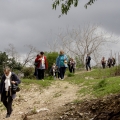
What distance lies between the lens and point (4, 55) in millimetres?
46031

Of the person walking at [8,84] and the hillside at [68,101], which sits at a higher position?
the person walking at [8,84]

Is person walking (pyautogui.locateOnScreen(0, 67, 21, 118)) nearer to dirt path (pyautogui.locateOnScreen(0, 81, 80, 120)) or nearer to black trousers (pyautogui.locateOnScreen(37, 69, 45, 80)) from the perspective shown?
dirt path (pyautogui.locateOnScreen(0, 81, 80, 120))

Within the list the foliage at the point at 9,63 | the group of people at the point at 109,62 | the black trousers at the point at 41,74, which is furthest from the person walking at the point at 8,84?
the foliage at the point at 9,63

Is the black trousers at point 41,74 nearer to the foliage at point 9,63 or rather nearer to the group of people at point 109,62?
the group of people at point 109,62

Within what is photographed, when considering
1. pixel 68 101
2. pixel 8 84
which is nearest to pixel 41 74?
pixel 68 101

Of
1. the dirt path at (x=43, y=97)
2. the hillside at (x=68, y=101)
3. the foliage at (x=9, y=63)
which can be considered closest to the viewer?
the hillside at (x=68, y=101)

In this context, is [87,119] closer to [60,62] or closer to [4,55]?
[60,62]

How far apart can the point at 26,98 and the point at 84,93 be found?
8.52 ft

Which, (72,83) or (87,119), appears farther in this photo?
(72,83)

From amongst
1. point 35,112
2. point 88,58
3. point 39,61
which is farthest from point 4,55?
point 35,112

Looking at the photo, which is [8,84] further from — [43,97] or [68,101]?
[43,97]

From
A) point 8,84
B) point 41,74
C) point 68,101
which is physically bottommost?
point 68,101

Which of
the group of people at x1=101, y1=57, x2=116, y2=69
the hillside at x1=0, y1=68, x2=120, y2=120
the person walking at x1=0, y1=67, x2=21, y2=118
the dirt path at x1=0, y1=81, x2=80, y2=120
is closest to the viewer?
the hillside at x1=0, y1=68, x2=120, y2=120

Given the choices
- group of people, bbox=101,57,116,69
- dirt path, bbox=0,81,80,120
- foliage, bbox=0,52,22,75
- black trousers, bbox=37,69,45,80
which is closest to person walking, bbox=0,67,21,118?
dirt path, bbox=0,81,80,120
